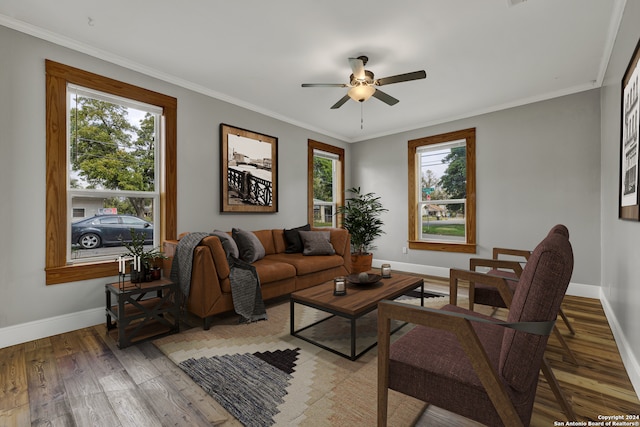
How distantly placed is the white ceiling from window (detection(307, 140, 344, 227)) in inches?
63.9

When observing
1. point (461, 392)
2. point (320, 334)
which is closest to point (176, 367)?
point (320, 334)

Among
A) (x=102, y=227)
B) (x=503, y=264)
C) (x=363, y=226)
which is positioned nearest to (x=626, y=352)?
(x=503, y=264)

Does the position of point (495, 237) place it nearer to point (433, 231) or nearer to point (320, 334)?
point (433, 231)

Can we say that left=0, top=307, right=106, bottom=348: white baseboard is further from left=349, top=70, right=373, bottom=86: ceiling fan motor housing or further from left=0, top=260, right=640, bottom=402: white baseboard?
left=349, top=70, right=373, bottom=86: ceiling fan motor housing

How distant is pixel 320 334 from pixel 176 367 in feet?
3.73

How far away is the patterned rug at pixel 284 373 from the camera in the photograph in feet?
5.05

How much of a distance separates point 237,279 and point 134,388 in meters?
1.16

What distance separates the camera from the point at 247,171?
4164 millimetres

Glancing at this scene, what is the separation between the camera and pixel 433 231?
16.6ft

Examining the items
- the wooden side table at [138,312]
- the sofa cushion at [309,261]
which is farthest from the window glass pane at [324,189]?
the wooden side table at [138,312]

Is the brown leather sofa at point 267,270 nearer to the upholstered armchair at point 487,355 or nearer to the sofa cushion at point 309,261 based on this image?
the sofa cushion at point 309,261

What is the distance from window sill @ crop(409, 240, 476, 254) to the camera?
14.8 ft

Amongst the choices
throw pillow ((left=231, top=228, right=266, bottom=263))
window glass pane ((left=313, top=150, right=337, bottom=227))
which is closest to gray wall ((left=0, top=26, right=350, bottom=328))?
throw pillow ((left=231, top=228, right=266, bottom=263))

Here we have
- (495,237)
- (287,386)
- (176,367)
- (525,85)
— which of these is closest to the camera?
(287,386)
